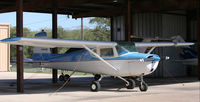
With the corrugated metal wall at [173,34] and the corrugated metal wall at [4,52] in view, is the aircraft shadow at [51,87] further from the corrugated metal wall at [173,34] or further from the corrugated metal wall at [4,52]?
the corrugated metal wall at [4,52]

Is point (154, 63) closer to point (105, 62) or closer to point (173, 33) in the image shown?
point (105, 62)

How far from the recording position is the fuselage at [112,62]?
13.8m

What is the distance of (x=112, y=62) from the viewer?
→ 14.7m

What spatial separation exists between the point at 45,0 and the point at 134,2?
19.3ft

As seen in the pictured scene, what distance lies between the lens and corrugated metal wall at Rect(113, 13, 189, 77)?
85.8 feet

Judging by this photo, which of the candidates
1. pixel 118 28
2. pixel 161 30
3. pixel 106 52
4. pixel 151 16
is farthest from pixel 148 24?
pixel 106 52

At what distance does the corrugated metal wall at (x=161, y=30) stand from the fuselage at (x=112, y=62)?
10.6m

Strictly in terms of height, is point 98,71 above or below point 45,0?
below

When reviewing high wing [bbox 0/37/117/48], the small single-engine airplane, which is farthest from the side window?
high wing [bbox 0/37/117/48]

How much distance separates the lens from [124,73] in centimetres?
1442

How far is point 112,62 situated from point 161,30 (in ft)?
40.5

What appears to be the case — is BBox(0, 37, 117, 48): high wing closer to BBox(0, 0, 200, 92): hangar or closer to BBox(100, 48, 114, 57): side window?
BBox(100, 48, 114, 57): side window

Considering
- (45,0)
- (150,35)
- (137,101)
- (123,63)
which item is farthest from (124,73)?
(150,35)

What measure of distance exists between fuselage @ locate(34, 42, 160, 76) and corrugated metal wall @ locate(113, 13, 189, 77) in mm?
10603
